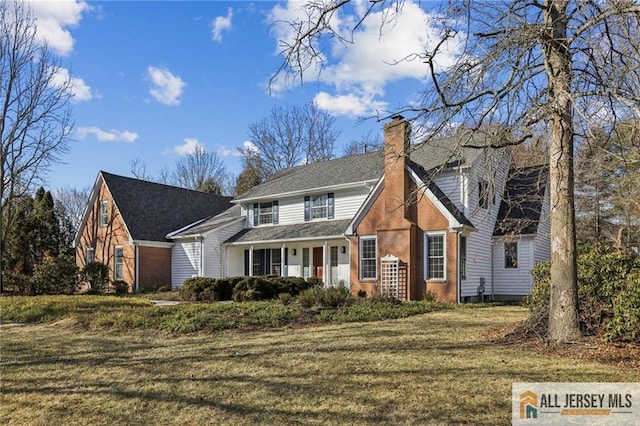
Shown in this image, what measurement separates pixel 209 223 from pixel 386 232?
1345cm

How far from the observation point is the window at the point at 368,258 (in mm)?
19984

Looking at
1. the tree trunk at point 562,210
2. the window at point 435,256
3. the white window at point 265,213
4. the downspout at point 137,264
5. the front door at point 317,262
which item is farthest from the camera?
the white window at point 265,213

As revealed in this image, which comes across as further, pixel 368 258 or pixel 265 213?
pixel 265 213

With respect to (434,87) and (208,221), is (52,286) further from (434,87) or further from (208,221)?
(434,87)

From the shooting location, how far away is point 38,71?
89.4 ft

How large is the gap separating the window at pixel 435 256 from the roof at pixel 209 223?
12.8 metres

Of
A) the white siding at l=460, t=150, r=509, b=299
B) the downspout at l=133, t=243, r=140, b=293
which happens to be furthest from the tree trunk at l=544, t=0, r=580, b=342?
the downspout at l=133, t=243, r=140, b=293

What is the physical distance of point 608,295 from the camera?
8242 millimetres

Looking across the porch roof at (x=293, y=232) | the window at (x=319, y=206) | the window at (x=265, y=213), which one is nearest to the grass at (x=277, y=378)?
the porch roof at (x=293, y=232)

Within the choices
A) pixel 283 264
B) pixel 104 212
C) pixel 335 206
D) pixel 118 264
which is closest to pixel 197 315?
pixel 283 264

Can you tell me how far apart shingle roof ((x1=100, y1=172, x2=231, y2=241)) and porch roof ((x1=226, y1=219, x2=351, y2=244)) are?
472cm

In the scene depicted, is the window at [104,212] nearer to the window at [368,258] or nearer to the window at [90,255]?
the window at [90,255]

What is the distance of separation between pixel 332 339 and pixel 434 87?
495cm

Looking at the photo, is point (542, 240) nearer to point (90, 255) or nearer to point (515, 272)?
point (515, 272)
